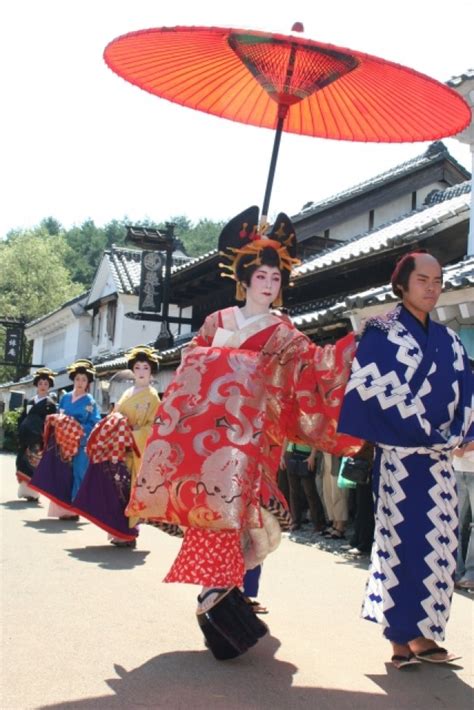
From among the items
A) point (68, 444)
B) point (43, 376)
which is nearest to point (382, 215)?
point (43, 376)

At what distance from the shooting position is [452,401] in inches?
189

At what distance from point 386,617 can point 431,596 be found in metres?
0.26

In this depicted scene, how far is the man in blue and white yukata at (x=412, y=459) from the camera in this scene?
15.3 ft

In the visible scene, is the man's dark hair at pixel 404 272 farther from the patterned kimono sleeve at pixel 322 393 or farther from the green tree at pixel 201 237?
the green tree at pixel 201 237

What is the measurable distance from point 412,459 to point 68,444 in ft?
24.1

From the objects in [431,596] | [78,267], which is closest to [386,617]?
[431,596]

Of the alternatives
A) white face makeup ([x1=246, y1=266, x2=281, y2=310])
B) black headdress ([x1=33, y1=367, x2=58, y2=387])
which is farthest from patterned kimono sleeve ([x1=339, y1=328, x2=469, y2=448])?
black headdress ([x1=33, y1=367, x2=58, y2=387])

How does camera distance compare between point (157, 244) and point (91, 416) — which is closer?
point (91, 416)

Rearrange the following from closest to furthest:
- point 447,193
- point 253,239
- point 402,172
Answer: point 253,239 → point 447,193 → point 402,172

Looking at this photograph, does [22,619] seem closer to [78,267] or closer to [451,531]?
[451,531]

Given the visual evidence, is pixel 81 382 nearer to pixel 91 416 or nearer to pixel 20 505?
pixel 91 416

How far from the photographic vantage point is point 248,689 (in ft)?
13.9

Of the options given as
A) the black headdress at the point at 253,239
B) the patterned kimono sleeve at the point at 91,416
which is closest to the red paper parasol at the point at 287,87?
the black headdress at the point at 253,239

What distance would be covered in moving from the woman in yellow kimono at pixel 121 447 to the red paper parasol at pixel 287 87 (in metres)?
3.82
